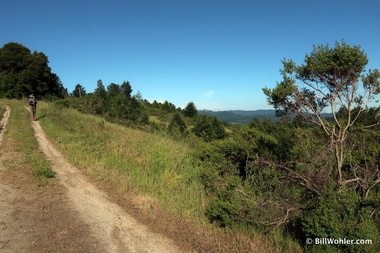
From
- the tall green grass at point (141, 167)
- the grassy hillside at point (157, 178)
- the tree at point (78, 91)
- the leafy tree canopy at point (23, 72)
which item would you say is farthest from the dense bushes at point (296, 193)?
the tree at point (78, 91)

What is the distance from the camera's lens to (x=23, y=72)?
3203cm

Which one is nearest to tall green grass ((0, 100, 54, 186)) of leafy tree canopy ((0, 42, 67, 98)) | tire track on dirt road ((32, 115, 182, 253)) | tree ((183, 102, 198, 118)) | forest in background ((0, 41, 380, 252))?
tire track on dirt road ((32, 115, 182, 253))

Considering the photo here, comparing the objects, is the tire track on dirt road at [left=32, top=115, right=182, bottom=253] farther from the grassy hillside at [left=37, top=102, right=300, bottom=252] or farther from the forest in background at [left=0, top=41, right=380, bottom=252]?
the forest in background at [left=0, top=41, right=380, bottom=252]

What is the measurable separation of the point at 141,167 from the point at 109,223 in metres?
2.98

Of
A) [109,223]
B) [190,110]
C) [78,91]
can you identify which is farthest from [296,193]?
[78,91]

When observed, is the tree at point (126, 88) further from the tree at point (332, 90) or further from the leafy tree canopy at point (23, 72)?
the tree at point (332, 90)

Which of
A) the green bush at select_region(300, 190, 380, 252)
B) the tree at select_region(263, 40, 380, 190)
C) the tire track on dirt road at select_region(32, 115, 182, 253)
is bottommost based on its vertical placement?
Answer: the tire track on dirt road at select_region(32, 115, 182, 253)

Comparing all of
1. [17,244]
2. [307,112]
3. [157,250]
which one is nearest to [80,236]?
[17,244]

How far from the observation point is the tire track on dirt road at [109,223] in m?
3.11

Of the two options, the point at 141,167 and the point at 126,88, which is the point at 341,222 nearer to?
the point at 141,167

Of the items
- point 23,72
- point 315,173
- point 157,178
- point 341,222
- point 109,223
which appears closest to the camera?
point 341,222

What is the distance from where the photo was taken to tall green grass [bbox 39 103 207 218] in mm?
4734

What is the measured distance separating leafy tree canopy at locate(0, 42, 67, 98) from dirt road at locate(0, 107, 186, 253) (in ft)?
106

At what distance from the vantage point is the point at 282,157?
579cm
